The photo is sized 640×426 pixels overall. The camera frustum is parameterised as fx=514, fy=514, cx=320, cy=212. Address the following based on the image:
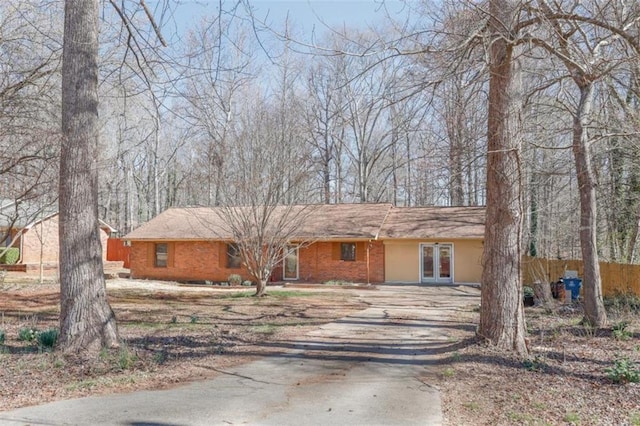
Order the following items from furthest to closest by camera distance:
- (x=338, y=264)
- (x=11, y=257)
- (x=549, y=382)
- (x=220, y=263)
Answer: (x=11, y=257) → (x=220, y=263) → (x=338, y=264) → (x=549, y=382)

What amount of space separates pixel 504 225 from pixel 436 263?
18.1 m

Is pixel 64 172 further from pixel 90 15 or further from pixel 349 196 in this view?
pixel 349 196

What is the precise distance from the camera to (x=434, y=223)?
2625 cm

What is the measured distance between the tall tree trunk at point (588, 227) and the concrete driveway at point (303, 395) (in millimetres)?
3282

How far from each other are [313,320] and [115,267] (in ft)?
80.5

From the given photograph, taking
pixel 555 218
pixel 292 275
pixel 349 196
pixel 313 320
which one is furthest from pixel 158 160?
pixel 313 320

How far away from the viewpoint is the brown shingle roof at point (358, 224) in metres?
25.0

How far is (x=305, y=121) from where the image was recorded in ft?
82.1

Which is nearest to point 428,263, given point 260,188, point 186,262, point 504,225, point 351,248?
point 351,248

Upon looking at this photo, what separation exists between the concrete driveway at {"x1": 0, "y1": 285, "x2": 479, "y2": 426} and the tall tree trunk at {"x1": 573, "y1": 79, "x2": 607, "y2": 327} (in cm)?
328

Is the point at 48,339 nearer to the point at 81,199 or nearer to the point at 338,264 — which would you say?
the point at 81,199

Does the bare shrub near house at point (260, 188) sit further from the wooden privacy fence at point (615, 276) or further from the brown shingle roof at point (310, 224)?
the wooden privacy fence at point (615, 276)

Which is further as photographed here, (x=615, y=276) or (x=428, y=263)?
(x=428, y=263)

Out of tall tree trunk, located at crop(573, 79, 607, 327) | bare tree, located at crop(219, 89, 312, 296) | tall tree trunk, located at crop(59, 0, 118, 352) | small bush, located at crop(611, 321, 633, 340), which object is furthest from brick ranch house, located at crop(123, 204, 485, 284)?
tall tree trunk, located at crop(59, 0, 118, 352)
